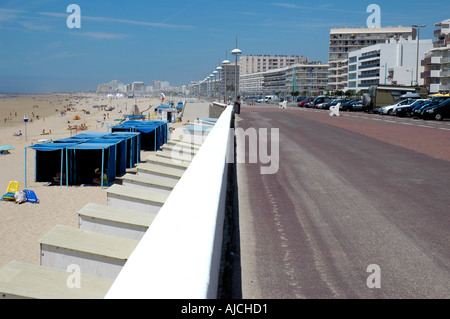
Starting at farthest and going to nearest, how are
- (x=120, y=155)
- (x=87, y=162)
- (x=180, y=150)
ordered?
(x=120, y=155), (x=87, y=162), (x=180, y=150)

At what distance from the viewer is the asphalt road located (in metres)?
4.51

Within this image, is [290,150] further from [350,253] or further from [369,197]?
[350,253]

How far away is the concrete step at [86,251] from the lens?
448 cm

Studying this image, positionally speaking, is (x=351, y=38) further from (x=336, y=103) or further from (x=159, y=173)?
(x=159, y=173)

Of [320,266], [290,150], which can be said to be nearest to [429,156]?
[290,150]

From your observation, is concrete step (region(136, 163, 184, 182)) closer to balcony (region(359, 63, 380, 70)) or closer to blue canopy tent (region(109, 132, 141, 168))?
blue canopy tent (region(109, 132, 141, 168))

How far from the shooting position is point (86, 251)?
14.8 ft

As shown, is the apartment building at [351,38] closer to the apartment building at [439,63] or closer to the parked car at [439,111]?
the apartment building at [439,63]

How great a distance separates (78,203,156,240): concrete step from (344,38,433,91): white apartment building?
348 feet

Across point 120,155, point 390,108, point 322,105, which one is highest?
point 322,105

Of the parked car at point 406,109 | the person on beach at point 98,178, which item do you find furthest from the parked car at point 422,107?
the person on beach at point 98,178

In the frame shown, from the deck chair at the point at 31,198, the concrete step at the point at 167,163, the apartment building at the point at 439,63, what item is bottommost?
the deck chair at the point at 31,198

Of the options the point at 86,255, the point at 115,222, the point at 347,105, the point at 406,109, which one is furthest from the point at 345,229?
the point at 347,105

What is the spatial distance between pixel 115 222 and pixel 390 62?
11925cm
